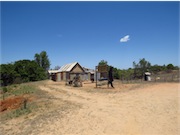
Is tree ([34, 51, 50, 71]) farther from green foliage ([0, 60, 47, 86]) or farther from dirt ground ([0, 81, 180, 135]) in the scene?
dirt ground ([0, 81, 180, 135])

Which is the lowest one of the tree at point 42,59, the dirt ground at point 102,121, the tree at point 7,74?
the dirt ground at point 102,121

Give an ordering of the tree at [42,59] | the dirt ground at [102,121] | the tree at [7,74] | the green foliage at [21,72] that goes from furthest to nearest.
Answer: the tree at [42,59] → the green foliage at [21,72] → the tree at [7,74] → the dirt ground at [102,121]

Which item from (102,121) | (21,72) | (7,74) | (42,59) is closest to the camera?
(102,121)

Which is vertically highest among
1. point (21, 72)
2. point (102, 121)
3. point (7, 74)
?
point (21, 72)

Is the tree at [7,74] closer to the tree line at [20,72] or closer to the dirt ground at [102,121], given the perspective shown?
the tree line at [20,72]

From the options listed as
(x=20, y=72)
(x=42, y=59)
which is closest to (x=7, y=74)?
(x=20, y=72)

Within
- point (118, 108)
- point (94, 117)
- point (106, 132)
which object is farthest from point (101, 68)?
point (106, 132)

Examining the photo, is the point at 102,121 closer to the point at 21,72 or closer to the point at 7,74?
the point at 7,74

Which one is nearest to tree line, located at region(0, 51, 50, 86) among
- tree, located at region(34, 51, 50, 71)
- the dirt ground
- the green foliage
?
the green foliage

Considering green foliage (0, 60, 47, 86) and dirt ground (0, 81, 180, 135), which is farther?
green foliage (0, 60, 47, 86)

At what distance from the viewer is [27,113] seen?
30.1ft

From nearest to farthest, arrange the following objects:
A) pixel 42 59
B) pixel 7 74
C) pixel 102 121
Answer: pixel 102 121
pixel 7 74
pixel 42 59

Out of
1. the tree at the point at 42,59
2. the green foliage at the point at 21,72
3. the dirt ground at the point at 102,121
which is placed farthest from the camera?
the tree at the point at 42,59

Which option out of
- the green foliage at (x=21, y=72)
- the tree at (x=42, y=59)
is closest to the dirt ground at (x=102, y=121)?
the green foliage at (x=21, y=72)
